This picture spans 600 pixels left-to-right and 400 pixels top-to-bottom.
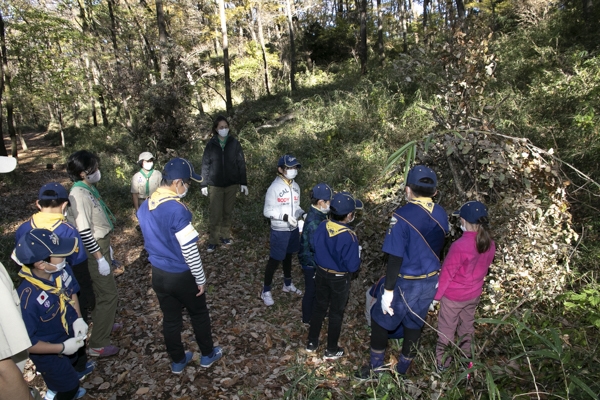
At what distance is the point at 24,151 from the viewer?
2219 centimetres

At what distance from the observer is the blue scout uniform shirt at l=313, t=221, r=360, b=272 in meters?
3.62

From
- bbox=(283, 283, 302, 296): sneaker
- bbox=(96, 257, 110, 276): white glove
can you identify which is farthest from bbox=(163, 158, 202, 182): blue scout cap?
bbox=(283, 283, 302, 296): sneaker

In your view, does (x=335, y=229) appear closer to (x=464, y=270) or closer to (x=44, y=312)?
(x=464, y=270)

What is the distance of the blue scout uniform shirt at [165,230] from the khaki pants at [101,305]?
1.22 meters

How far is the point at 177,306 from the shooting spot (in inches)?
144

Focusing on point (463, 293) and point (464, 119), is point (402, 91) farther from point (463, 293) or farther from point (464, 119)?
point (463, 293)

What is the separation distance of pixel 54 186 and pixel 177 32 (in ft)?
97.0

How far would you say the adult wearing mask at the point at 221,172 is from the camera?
6480 millimetres

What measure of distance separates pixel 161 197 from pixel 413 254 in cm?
237

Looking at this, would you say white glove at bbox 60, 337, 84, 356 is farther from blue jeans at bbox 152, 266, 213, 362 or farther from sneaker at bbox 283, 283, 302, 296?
sneaker at bbox 283, 283, 302, 296

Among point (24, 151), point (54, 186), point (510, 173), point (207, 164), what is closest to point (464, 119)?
point (510, 173)

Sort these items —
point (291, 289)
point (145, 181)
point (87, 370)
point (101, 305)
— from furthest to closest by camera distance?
point (145, 181)
point (291, 289)
point (101, 305)
point (87, 370)

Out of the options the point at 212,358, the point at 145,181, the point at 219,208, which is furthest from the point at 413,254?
the point at 145,181

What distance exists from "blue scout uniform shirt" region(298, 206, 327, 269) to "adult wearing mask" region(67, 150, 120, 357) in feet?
7.45
